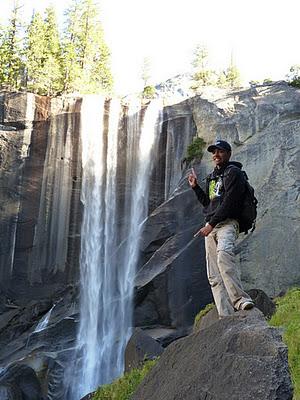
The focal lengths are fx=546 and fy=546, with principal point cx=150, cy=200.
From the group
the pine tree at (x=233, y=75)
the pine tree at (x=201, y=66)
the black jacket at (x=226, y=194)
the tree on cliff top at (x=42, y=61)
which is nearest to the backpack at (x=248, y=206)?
the black jacket at (x=226, y=194)

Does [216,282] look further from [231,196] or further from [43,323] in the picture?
[43,323]

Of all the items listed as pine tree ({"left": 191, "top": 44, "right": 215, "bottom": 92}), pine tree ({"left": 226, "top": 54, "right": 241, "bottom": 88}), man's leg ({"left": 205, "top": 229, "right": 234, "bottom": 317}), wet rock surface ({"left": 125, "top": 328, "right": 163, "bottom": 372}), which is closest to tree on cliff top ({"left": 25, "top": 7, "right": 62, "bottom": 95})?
pine tree ({"left": 191, "top": 44, "right": 215, "bottom": 92})

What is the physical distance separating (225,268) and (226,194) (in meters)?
0.89

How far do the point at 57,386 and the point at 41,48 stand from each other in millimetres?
23326

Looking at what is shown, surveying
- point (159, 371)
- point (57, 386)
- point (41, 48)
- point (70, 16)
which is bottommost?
point (57, 386)

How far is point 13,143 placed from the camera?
2708 cm

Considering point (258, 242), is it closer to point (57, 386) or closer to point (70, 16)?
point (57, 386)

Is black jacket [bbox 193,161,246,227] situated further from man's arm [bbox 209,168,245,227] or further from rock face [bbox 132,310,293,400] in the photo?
rock face [bbox 132,310,293,400]

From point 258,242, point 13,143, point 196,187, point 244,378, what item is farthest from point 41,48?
point 244,378

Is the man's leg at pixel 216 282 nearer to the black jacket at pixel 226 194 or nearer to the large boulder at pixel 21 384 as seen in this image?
the black jacket at pixel 226 194

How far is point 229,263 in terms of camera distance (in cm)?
659

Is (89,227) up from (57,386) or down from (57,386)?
up

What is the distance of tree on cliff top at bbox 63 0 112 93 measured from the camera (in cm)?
3791

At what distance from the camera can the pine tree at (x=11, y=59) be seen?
34781 millimetres
